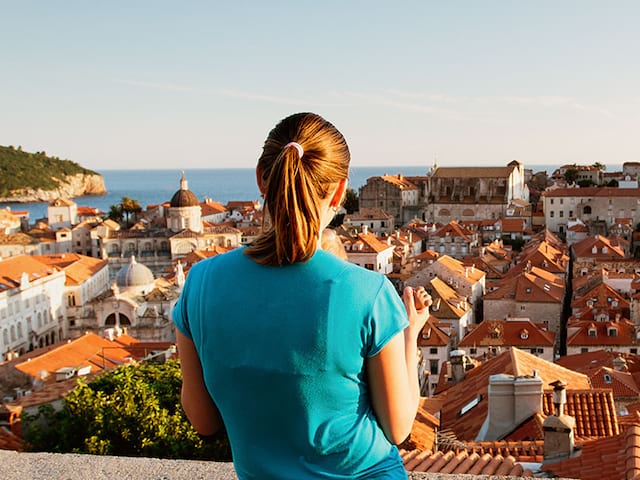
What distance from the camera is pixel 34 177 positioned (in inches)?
6831

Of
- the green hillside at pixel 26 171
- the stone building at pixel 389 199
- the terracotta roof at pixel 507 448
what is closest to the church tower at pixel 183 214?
the stone building at pixel 389 199

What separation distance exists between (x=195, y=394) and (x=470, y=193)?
7496 cm

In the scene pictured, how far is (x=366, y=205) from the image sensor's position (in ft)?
253

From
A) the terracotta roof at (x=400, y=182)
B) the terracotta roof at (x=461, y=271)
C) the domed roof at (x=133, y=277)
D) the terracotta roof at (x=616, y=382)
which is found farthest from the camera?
the terracotta roof at (x=400, y=182)

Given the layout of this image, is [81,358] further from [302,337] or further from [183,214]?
[183,214]

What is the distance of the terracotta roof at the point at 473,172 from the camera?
76062mm

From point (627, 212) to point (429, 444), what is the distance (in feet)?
202

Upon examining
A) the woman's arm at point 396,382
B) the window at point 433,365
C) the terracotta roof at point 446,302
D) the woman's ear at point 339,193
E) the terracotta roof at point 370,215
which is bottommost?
the window at point 433,365

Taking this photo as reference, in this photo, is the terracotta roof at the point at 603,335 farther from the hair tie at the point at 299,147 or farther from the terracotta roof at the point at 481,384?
the hair tie at the point at 299,147

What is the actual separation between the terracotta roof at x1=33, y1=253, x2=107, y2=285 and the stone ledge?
36303mm

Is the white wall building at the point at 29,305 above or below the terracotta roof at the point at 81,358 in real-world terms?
below

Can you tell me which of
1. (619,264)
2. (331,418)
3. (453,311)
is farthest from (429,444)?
(619,264)

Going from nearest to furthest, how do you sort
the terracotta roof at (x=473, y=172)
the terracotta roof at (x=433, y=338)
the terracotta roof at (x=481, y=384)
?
the terracotta roof at (x=481, y=384) < the terracotta roof at (x=433, y=338) < the terracotta roof at (x=473, y=172)

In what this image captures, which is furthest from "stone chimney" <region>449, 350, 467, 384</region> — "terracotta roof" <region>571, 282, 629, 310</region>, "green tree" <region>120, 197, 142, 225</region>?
"green tree" <region>120, 197, 142, 225</region>
